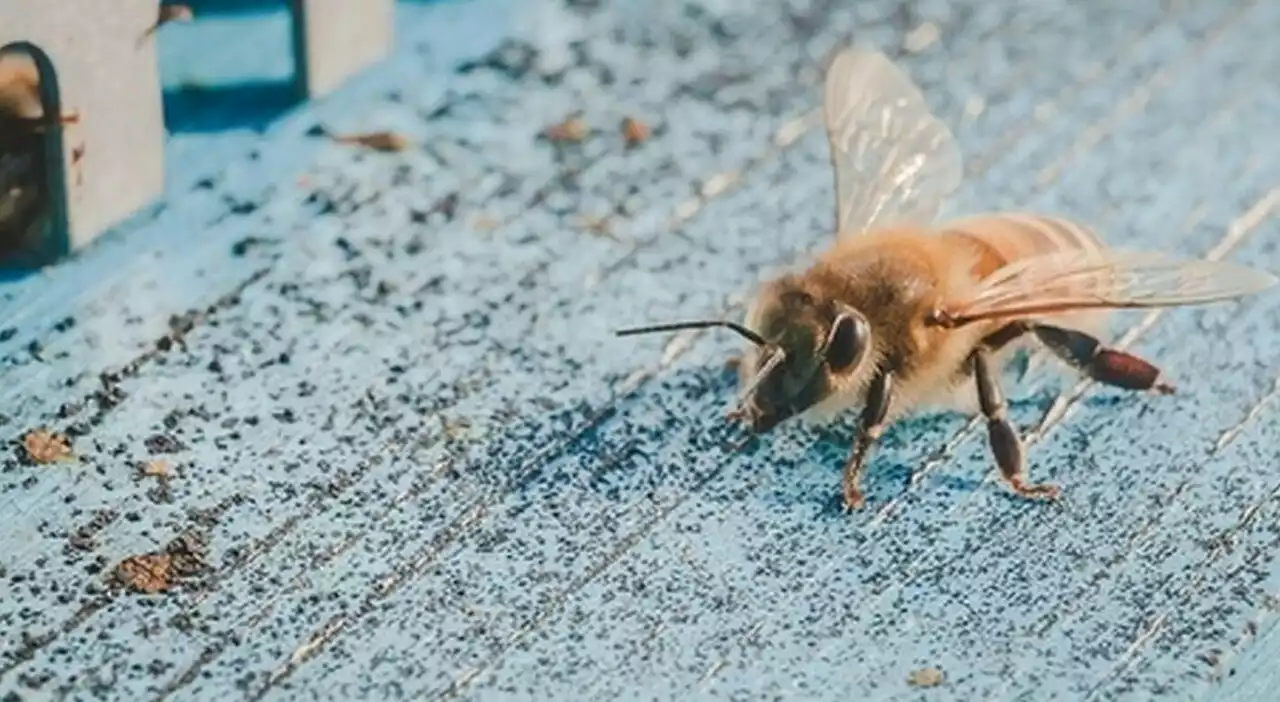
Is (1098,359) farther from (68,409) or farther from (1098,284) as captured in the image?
(68,409)

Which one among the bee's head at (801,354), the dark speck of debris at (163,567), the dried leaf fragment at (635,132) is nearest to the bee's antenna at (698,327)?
the bee's head at (801,354)

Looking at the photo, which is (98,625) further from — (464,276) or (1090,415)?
(1090,415)

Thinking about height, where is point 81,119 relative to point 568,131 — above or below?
above

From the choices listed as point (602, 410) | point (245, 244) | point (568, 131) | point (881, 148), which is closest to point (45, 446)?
point (245, 244)

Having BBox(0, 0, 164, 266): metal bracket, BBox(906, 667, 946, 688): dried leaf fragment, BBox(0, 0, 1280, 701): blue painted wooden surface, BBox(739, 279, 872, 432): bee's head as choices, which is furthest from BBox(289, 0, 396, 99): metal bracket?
BBox(906, 667, 946, 688): dried leaf fragment

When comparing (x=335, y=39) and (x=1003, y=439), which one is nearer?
(x=1003, y=439)

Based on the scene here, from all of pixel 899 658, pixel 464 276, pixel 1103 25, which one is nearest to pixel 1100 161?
pixel 1103 25

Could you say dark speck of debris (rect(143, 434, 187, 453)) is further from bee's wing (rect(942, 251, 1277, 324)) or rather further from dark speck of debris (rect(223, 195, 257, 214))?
bee's wing (rect(942, 251, 1277, 324))

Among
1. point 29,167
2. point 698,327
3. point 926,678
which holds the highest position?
point 29,167
